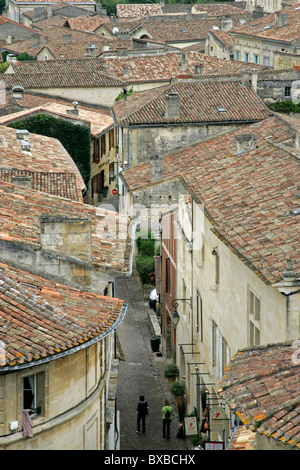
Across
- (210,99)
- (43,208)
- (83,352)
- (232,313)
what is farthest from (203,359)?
(210,99)

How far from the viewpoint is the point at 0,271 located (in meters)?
18.3

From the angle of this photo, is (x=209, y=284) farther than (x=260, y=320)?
Yes

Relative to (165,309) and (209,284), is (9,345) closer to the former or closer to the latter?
(209,284)

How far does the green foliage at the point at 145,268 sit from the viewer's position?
A: 141ft

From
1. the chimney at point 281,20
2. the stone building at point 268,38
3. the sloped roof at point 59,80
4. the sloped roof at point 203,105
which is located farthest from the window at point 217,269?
the chimney at point 281,20

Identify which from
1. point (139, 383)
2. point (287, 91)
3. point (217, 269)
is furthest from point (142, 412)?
point (287, 91)

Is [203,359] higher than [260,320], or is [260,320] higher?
[260,320]

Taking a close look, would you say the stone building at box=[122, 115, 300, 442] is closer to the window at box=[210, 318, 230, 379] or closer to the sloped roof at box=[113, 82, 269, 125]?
the window at box=[210, 318, 230, 379]

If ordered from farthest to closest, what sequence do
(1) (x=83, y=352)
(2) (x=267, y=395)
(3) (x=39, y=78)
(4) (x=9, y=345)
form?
(3) (x=39, y=78)
(1) (x=83, y=352)
(4) (x=9, y=345)
(2) (x=267, y=395)

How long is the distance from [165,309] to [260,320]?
16.7 m

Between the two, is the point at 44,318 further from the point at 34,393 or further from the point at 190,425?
the point at 190,425

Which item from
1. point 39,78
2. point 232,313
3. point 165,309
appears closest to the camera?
point 232,313

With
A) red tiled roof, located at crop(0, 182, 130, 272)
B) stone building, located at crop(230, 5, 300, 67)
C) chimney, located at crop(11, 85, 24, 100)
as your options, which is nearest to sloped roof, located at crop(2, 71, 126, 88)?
chimney, located at crop(11, 85, 24, 100)

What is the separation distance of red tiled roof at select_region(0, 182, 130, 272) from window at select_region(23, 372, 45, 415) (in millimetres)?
3919
